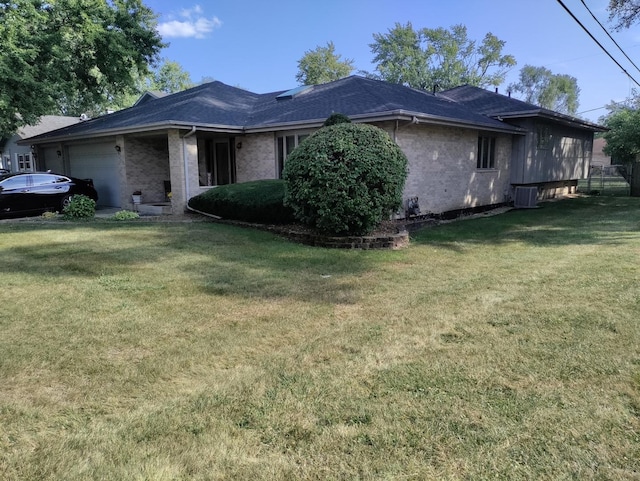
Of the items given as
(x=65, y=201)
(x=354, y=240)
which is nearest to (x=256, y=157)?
(x=65, y=201)

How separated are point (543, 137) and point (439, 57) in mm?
32605

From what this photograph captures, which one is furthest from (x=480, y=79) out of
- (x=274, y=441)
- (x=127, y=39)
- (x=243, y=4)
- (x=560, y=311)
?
(x=274, y=441)

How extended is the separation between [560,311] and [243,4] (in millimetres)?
24250

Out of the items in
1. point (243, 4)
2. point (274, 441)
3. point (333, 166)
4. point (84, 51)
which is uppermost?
point (243, 4)

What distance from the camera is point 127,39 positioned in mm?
18969

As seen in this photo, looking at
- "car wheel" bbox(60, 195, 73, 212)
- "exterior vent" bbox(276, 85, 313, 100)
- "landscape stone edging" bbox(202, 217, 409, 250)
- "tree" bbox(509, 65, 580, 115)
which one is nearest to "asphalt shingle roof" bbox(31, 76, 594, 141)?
"exterior vent" bbox(276, 85, 313, 100)

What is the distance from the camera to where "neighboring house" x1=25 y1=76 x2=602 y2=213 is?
42.3 ft

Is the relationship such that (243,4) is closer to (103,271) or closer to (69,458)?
(103,271)

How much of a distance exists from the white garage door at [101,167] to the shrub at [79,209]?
275 centimetres

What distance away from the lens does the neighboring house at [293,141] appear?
12898 millimetres

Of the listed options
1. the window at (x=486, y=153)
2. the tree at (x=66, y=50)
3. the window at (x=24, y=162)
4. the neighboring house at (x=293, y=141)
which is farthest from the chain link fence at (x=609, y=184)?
the window at (x=24, y=162)

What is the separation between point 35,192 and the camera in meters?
13.9

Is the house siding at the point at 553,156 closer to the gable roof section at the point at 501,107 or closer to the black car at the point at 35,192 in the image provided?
the gable roof section at the point at 501,107

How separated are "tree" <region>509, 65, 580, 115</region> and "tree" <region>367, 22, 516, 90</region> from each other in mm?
28476
